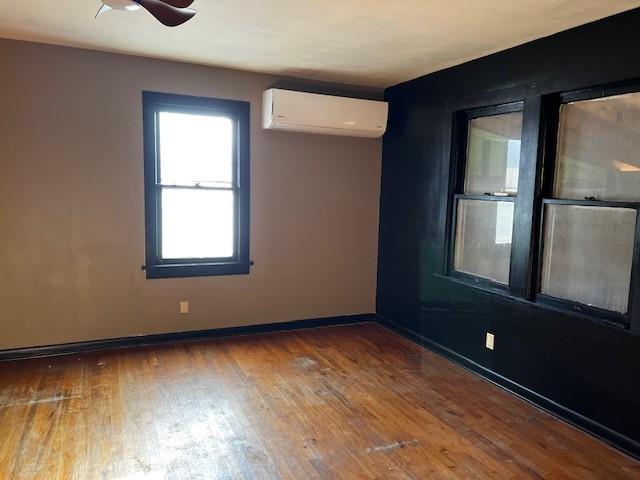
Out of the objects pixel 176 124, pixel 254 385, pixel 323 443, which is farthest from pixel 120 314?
pixel 323 443

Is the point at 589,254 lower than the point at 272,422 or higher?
higher

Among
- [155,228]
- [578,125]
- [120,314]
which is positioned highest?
[578,125]

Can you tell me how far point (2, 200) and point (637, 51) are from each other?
435 cm

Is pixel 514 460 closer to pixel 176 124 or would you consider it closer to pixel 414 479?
pixel 414 479

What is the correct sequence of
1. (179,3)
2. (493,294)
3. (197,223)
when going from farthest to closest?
(197,223) → (493,294) → (179,3)

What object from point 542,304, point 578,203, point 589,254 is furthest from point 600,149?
point 542,304

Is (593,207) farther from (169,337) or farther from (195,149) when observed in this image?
(169,337)

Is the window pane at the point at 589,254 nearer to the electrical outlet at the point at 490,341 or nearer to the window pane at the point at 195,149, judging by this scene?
the electrical outlet at the point at 490,341

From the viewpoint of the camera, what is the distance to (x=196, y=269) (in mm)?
4230

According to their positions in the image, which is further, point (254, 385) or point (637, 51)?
point (254, 385)

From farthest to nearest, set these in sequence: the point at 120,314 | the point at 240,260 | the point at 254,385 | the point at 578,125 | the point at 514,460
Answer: the point at 240,260, the point at 120,314, the point at 254,385, the point at 578,125, the point at 514,460

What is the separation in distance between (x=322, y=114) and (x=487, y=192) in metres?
1.63

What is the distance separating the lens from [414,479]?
233 centimetres

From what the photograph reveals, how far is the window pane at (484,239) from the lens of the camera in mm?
3502
